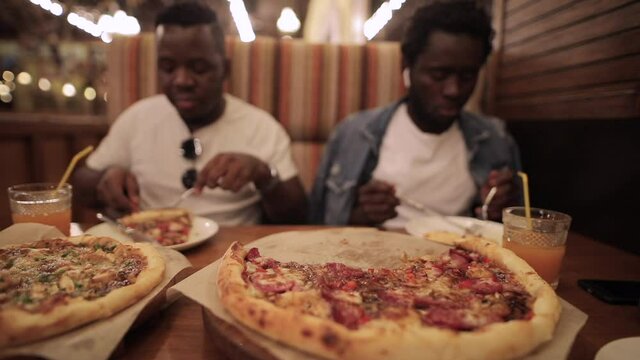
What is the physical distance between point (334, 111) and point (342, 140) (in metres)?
0.35

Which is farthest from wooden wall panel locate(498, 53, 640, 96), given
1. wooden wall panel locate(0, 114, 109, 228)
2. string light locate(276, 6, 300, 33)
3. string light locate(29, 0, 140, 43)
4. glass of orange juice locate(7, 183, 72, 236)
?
string light locate(276, 6, 300, 33)

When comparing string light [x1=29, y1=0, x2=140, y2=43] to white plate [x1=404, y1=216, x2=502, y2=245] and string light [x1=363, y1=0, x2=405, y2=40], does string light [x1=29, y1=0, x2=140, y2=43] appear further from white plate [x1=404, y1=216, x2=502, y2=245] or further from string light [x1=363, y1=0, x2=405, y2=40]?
white plate [x1=404, y1=216, x2=502, y2=245]

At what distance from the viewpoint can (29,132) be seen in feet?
9.63

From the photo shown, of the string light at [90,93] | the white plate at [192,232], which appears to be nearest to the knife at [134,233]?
the white plate at [192,232]

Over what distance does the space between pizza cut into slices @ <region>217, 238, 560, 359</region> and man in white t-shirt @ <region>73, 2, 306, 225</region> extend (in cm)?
97

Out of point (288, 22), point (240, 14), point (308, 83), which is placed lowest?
point (308, 83)

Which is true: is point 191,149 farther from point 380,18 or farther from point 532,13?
point 380,18

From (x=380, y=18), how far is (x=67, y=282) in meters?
5.74

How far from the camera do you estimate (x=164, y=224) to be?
4.86 ft

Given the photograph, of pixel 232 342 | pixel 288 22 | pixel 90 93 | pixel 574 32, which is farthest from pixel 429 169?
pixel 288 22

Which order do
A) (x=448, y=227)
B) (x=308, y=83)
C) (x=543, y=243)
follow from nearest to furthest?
(x=543, y=243), (x=448, y=227), (x=308, y=83)

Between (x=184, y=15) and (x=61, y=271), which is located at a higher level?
(x=184, y=15)

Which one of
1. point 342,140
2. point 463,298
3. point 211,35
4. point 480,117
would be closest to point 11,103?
point 211,35

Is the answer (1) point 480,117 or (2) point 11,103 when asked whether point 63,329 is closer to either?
(1) point 480,117
